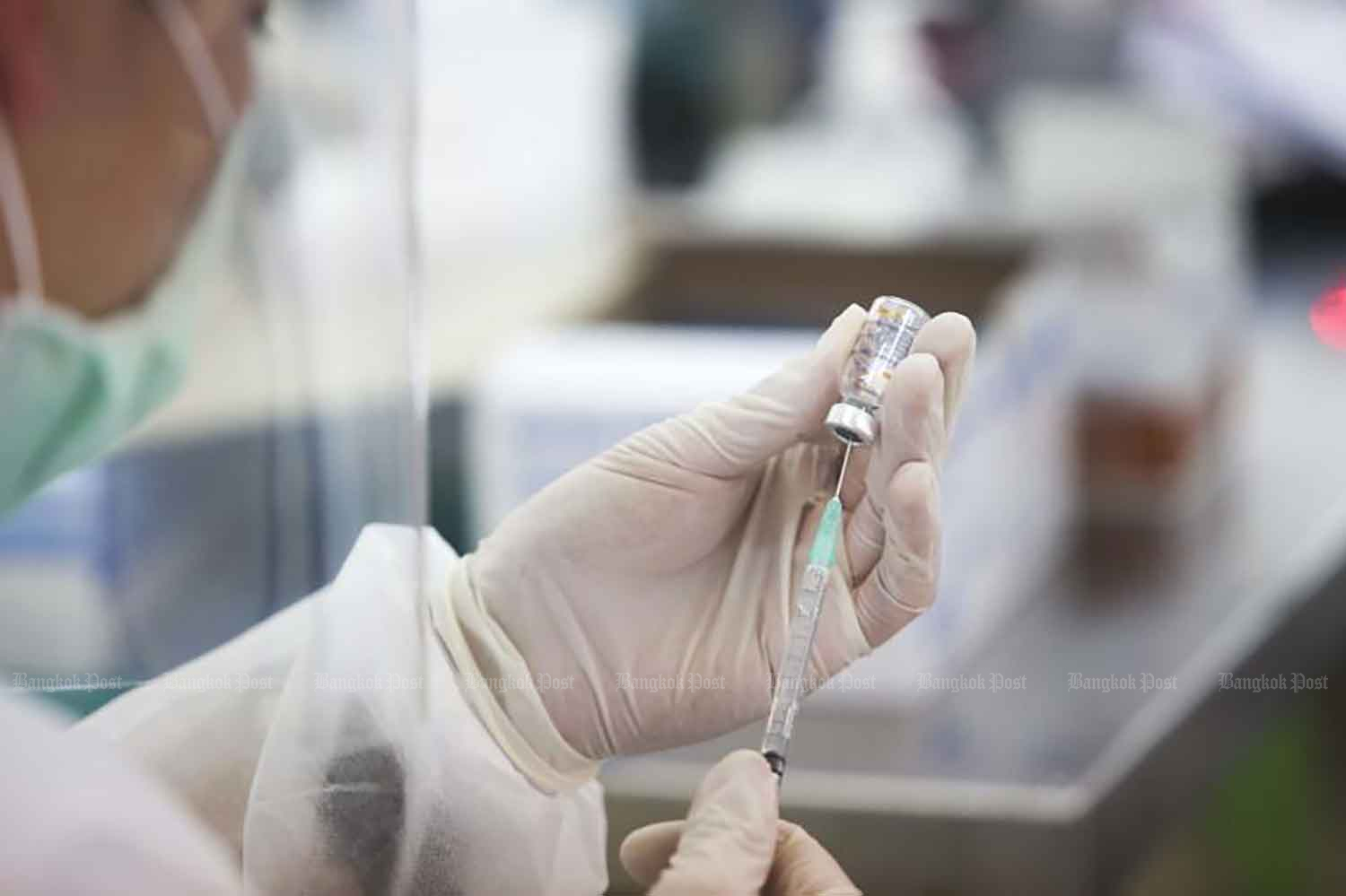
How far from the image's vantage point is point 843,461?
710mm

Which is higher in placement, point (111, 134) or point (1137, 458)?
point (111, 134)

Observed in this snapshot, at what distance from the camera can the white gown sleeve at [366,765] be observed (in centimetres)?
74

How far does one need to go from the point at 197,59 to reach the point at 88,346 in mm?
141

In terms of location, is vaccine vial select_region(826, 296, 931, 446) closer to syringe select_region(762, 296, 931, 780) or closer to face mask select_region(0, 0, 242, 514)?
syringe select_region(762, 296, 931, 780)

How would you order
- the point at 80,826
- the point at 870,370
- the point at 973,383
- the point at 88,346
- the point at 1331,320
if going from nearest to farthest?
the point at 80,826 < the point at 870,370 < the point at 88,346 < the point at 973,383 < the point at 1331,320

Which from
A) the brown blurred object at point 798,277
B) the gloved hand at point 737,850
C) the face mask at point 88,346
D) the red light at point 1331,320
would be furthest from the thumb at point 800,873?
the red light at point 1331,320

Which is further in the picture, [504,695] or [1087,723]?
[1087,723]

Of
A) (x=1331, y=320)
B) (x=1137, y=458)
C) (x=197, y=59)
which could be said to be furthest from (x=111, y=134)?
(x=1331, y=320)

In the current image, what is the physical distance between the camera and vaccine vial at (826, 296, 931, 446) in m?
0.68

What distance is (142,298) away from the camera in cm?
86

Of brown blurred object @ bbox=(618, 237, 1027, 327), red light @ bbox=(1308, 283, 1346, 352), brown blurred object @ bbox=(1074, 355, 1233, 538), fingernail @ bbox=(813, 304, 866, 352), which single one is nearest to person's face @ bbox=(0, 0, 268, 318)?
fingernail @ bbox=(813, 304, 866, 352)

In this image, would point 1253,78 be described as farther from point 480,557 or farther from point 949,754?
point 480,557

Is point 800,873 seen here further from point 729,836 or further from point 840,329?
point 840,329

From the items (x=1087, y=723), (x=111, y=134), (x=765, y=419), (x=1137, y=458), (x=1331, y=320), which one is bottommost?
(x=1087, y=723)
